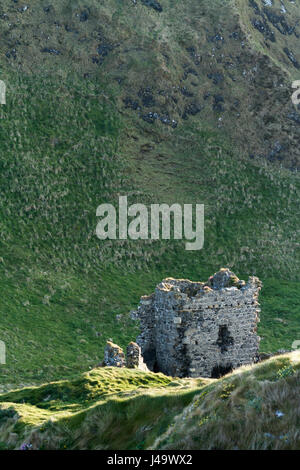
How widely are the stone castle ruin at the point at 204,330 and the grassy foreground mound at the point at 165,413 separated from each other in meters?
3.71

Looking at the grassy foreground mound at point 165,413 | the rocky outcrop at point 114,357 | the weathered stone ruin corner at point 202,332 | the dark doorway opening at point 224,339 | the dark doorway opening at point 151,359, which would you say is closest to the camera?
the grassy foreground mound at point 165,413

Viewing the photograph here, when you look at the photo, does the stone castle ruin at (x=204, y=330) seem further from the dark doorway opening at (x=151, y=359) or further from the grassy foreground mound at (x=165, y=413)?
the grassy foreground mound at (x=165, y=413)

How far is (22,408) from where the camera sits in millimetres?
17109

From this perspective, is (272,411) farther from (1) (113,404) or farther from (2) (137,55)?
(2) (137,55)

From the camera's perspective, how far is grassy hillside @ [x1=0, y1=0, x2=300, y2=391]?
1866 inches

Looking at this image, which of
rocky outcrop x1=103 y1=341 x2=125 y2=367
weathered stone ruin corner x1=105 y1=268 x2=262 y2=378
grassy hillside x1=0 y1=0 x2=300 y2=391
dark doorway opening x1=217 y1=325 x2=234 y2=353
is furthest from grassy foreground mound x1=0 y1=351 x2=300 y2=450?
grassy hillside x1=0 y1=0 x2=300 y2=391

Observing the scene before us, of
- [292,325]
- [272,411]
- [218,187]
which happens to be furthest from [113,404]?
[218,187]

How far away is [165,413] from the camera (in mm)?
14461

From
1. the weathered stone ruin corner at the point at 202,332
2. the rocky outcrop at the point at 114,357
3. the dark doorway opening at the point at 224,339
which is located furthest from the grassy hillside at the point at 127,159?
the dark doorway opening at the point at 224,339

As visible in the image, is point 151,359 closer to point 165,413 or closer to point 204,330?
point 204,330

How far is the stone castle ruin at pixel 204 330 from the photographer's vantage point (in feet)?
72.6

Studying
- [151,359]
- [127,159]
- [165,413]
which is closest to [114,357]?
[151,359]

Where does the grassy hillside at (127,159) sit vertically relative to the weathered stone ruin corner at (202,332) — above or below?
above

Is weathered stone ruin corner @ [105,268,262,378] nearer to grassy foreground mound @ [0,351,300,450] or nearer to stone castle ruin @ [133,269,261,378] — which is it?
stone castle ruin @ [133,269,261,378]
